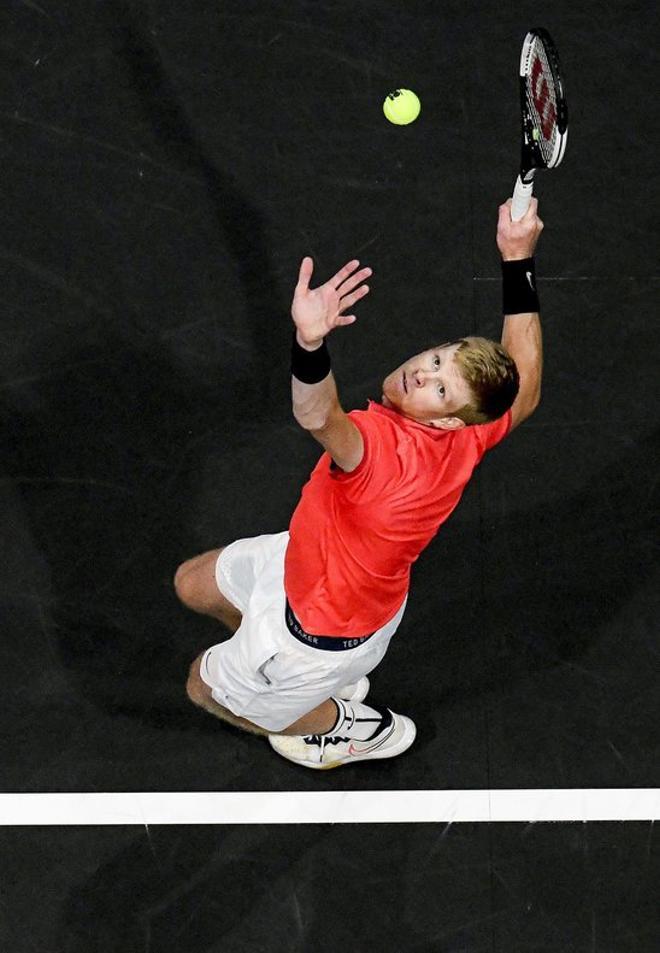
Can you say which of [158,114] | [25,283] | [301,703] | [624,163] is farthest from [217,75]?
[301,703]

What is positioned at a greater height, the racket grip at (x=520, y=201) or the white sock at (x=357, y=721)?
the racket grip at (x=520, y=201)

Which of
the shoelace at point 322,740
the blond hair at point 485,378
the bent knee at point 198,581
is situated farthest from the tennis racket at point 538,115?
the shoelace at point 322,740

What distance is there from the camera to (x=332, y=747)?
15.2 feet

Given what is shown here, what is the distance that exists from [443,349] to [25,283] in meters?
2.24

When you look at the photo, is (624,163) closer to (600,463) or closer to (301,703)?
(600,463)

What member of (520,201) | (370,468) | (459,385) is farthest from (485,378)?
(520,201)

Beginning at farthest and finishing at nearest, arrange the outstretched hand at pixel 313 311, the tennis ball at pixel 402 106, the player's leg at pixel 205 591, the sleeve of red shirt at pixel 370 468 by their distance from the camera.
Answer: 1. the tennis ball at pixel 402 106
2. the player's leg at pixel 205 591
3. the sleeve of red shirt at pixel 370 468
4. the outstretched hand at pixel 313 311

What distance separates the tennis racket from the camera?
3936 mm

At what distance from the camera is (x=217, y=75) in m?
5.39

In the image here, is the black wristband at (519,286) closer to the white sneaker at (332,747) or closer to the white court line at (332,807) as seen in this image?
the white sneaker at (332,747)

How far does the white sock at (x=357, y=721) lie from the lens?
15.1 feet

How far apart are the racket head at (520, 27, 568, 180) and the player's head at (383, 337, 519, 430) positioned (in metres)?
0.70

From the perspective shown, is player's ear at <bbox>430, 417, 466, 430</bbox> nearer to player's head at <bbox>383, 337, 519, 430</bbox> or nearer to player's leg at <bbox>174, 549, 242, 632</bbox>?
player's head at <bbox>383, 337, 519, 430</bbox>

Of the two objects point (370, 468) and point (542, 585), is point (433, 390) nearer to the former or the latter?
point (370, 468)
